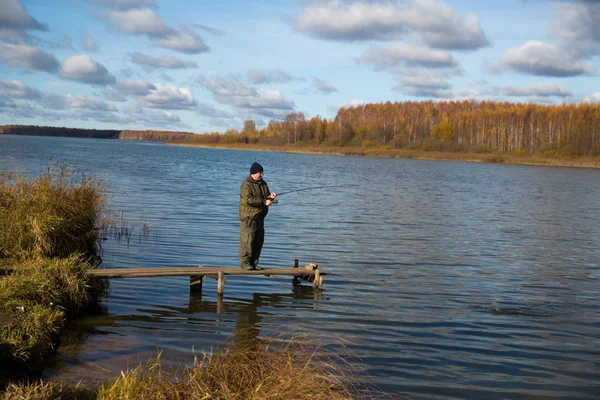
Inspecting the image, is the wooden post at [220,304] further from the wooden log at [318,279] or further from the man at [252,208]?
the wooden log at [318,279]

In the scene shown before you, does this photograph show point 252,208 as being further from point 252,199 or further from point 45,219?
point 45,219

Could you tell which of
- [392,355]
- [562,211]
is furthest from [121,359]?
[562,211]

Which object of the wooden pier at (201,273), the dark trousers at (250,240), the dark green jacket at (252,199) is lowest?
the wooden pier at (201,273)

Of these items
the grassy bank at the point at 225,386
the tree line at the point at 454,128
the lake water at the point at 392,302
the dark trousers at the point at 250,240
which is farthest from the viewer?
the tree line at the point at 454,128

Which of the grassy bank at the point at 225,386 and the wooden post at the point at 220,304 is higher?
the grassy bank at the point at 225,386

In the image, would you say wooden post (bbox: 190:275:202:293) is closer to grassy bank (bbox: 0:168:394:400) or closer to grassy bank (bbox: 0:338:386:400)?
grassy bank (bbox: 0:168:394:400)

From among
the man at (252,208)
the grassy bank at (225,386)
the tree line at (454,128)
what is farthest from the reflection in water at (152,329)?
the tree line at (454,128)

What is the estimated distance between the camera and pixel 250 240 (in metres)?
10.2

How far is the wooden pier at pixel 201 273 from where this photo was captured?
31.8 feet

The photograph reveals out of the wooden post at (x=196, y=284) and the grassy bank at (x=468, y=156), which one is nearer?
the wooden post at (x=196, y=284)

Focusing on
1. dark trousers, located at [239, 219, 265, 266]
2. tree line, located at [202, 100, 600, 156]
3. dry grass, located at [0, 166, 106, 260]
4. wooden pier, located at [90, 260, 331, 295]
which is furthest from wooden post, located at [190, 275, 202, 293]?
tree line, located at [202, 100, 600, 156]

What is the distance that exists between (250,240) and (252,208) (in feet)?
1.97

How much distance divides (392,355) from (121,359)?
343 cm

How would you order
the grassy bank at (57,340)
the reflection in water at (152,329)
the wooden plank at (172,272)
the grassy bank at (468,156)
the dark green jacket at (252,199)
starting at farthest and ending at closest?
the grassy bank at (468,156) → the dark green jacket at (252,199) → the wooden plank at (172,272) → the reflection in water at (152,329) → the grassy bank at (57,340)
